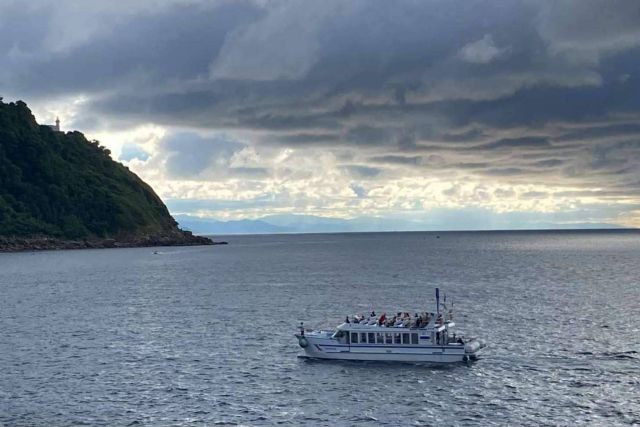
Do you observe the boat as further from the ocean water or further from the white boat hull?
the ocean water

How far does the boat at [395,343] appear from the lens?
84.8 m

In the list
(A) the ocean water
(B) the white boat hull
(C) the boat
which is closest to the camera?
(A) the ocean water

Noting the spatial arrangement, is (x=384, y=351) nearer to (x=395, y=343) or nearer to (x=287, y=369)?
(x=395, y=343)

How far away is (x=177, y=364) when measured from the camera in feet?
280

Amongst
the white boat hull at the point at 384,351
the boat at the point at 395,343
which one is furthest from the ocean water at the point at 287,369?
the boat at the point at 395,343

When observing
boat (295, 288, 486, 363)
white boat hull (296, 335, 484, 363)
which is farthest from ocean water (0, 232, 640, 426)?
boat (295, 288, 486, 363)

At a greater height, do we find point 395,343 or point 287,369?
point 395,343

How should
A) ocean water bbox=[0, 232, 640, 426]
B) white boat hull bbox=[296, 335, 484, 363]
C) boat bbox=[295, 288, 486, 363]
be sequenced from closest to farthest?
ocean water bbox=[0, 232, 640, 426] → white boat hull bbox=[296, 335, 484, 363] → boat bbox=[295, 288, 486, 363]

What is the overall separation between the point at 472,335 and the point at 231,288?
8788cm

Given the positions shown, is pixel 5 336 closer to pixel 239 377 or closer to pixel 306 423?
pixel 239 377

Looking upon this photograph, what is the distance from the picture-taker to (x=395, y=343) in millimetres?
86000

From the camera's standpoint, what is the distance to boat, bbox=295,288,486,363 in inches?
3337

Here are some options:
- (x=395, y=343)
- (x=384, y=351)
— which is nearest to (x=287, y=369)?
Answer: (x=384, y=351)

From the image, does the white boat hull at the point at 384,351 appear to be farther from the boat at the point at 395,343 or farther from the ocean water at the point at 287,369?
the ocean water at the point at 287,369
